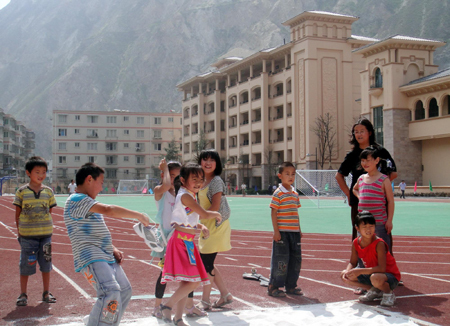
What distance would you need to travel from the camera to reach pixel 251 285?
696 cm

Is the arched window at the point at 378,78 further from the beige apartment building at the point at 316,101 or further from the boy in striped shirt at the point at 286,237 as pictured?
the boy in striped shirt at the point at 286,237

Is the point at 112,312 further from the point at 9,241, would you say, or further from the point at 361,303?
the point at 9,241

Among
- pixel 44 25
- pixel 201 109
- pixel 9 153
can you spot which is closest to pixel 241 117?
pixel 201 109

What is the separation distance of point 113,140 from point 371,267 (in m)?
87.5

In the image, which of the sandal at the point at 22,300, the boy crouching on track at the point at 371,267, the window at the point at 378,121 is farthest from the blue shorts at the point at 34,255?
the window at the point at 378,121

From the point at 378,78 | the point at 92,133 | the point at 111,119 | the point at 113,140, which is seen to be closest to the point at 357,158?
the point at 378,78

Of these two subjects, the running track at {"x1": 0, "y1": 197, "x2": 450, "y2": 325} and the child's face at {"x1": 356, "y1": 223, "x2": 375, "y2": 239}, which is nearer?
the running track at {"x1": 0, "y1": 197, "x2": 450, "y2": 325}

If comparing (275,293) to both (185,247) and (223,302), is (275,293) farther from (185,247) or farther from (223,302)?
(185,247)

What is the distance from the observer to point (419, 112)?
4572cm

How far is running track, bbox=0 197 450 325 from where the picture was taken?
5.59 metres

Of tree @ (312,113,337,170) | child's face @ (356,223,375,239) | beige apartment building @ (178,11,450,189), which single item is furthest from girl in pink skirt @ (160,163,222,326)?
tree @ (312,113,337,170)

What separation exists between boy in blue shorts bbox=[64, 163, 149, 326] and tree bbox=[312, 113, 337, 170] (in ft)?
162

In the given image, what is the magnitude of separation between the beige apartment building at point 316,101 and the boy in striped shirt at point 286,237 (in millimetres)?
39286

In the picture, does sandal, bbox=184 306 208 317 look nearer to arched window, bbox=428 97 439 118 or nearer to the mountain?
arched window, bbox=428 97 439 118
